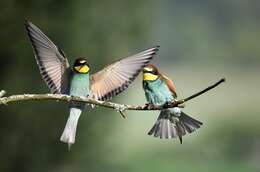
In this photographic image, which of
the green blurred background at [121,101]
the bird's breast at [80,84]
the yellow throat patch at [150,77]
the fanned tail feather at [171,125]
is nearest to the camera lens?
the bird's breast at [80,84]

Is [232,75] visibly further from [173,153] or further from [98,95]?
[98,95]

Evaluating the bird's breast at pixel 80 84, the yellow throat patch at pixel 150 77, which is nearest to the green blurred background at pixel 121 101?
the yellow throat patch at pixel 150 77

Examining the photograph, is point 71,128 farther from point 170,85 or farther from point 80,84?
point 170,85

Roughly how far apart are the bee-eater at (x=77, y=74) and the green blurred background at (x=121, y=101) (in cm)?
352

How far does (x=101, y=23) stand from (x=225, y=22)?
21.5 m

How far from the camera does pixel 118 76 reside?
230 cm

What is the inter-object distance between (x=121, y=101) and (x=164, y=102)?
174 inches

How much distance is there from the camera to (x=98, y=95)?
2.24 metres

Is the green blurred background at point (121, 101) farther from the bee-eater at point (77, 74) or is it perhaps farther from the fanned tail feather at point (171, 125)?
the bee-eater at point (77, 74)

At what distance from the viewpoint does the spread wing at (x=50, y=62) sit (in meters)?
2.19

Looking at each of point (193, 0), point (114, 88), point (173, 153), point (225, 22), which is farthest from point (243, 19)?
point (114, 88)

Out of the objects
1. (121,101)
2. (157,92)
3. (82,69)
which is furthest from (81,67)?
(121,101)

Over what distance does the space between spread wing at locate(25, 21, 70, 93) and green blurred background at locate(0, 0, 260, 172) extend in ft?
11.6

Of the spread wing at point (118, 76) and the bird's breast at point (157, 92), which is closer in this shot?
the spread wing at point (118, 76)
